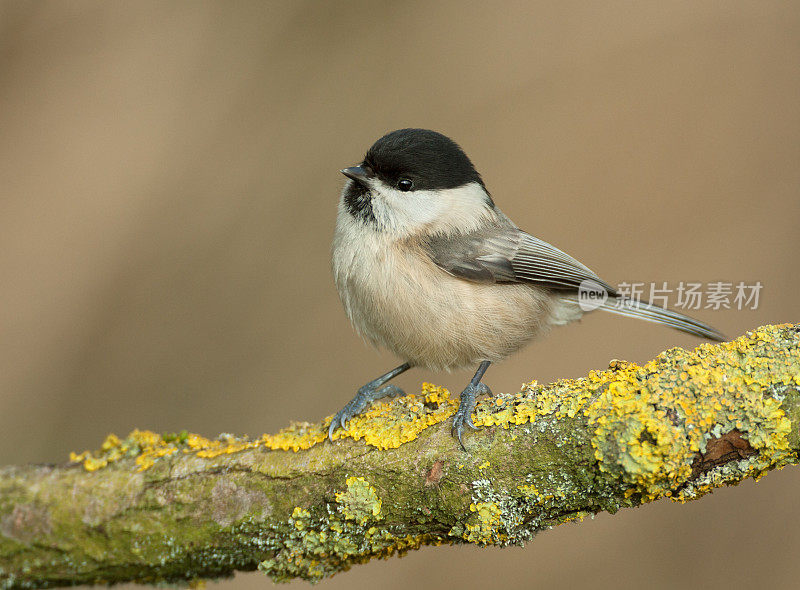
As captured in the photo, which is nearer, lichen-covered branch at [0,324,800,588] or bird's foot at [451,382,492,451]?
lichen-covered branch at [0,324,800,588]

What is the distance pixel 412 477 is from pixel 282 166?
122 inches

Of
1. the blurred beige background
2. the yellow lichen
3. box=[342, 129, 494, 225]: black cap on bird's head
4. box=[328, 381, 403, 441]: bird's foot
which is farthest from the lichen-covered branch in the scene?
the blurred beige background

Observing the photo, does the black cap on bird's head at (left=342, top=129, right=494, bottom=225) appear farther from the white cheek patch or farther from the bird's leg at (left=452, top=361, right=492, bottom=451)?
the bird's leg at (left=452, top=361, right=492, bottom=451)

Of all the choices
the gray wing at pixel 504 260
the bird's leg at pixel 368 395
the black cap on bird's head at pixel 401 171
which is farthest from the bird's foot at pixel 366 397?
the black cap on bird's head at pixel 401 171

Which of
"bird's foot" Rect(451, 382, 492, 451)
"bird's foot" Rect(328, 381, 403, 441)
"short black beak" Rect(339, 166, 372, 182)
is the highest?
"short black beak" Rect(339, 166, 372, 182)

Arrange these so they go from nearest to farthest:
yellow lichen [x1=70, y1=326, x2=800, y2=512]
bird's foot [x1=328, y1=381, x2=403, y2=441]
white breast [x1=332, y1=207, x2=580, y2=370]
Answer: yellow lichen [x1=70, y1=326, x2=800, y2=512]
bird's foot [x1=328, y1=381, x2=403, y2=441]
white breast [x1=332, y1=207, x2=580, y2=370]

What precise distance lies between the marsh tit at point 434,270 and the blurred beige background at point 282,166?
1292 millimetres

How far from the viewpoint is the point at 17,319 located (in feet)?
14.4

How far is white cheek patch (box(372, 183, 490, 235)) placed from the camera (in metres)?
2.89

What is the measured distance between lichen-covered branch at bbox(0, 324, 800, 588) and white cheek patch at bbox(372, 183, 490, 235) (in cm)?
91

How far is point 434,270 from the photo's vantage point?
283 centimetres

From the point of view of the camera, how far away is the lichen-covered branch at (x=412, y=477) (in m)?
1.85

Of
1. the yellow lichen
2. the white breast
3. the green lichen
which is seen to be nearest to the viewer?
the yellow lichen

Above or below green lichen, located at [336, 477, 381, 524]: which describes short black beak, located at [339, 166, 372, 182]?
above
